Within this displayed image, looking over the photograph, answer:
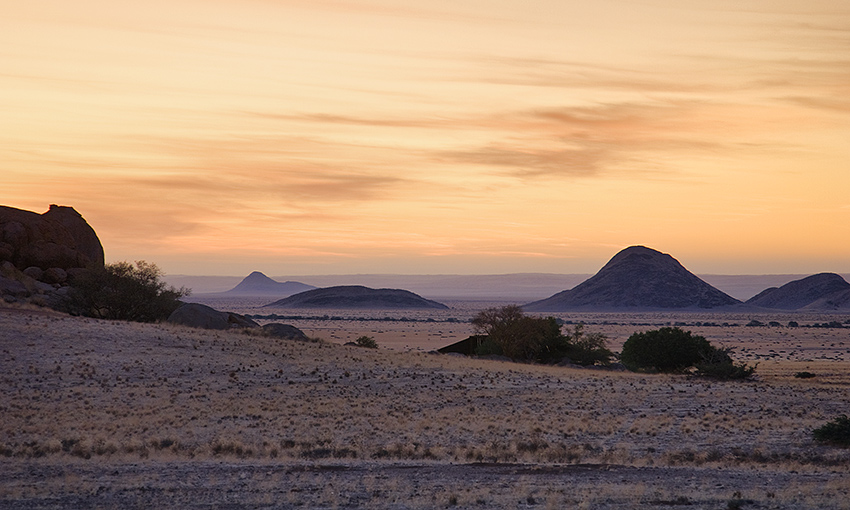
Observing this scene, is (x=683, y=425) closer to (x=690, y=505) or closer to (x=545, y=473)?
(x=545, y=473)

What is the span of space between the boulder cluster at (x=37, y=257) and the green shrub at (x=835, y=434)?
4565 cm

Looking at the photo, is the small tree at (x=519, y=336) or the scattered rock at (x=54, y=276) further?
the small tree at (x=519, y=336)

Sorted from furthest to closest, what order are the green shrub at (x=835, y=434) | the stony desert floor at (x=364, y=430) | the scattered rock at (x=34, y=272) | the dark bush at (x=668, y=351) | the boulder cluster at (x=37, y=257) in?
the dark bush at (x=668, y=351) → the scattered rock at (x=34, y=272) → the boulder cluster at (x=37, y=257) → the green shrub at (x=835, y=434) → the stony desert floor at (x=364, y=430)

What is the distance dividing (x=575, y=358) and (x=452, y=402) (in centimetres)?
3075

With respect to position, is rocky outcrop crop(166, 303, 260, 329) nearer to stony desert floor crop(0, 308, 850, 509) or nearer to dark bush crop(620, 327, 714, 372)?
stony desert floor crop(0, 308, 850, 509)

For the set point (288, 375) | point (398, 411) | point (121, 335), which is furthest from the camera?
point (121, 335)

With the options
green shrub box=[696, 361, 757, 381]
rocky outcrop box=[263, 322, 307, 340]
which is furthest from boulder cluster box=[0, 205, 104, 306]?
green shrub box=[696, 361, 757, 381]

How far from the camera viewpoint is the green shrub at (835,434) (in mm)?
22594

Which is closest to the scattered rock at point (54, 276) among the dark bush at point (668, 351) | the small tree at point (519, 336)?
the small tree at point (519, 336)

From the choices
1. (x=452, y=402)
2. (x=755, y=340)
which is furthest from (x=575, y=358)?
(x=755, y=340)

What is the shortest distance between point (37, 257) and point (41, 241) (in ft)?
3.94

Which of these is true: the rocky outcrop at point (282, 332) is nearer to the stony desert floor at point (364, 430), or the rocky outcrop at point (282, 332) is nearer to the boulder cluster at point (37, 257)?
the stony desert floor at point (364, 430)

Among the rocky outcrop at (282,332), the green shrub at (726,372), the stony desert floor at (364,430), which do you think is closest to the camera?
the stony desert floor at (364,430)

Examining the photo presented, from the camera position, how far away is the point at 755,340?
10806 cm
